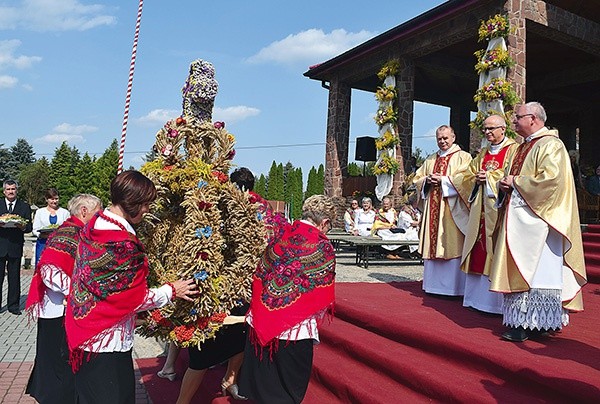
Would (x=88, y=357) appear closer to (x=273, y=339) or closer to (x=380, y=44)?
(x=273, y=339)

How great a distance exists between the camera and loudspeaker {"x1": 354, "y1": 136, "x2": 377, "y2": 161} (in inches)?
681

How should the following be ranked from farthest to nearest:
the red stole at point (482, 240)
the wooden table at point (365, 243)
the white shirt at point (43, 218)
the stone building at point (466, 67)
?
the stone building at point (466, 67), the wooden table at point (365, 243), the white shirt at point (43, 218), the red stole at point (482, 240)

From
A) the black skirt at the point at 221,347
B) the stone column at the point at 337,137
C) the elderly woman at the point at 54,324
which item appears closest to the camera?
the elderly woman at the point at 54,324

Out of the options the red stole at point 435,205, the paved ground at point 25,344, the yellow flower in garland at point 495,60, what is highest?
the yellow flower in garland at point 495,60

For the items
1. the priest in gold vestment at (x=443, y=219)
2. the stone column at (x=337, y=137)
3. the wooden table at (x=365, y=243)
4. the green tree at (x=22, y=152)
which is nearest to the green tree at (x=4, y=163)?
the green tree at (x=22, y=152)

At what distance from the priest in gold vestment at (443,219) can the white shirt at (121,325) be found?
12.4 feet

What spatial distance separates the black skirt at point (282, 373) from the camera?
318 centimetres

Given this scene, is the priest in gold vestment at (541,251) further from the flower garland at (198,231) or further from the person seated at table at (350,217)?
the person seated at table at (350,217)

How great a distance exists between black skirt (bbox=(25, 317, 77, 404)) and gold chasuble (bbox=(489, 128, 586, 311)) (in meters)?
3.19

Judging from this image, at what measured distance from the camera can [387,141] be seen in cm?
Result: 1430

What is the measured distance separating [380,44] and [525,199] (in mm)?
11202

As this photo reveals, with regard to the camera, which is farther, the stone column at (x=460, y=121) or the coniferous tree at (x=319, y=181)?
the coniferous tree at (x=319, y=181)

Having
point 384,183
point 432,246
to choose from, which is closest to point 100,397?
point 432,246

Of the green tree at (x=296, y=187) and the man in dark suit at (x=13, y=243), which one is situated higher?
the green tree at (x=296, y=187)
